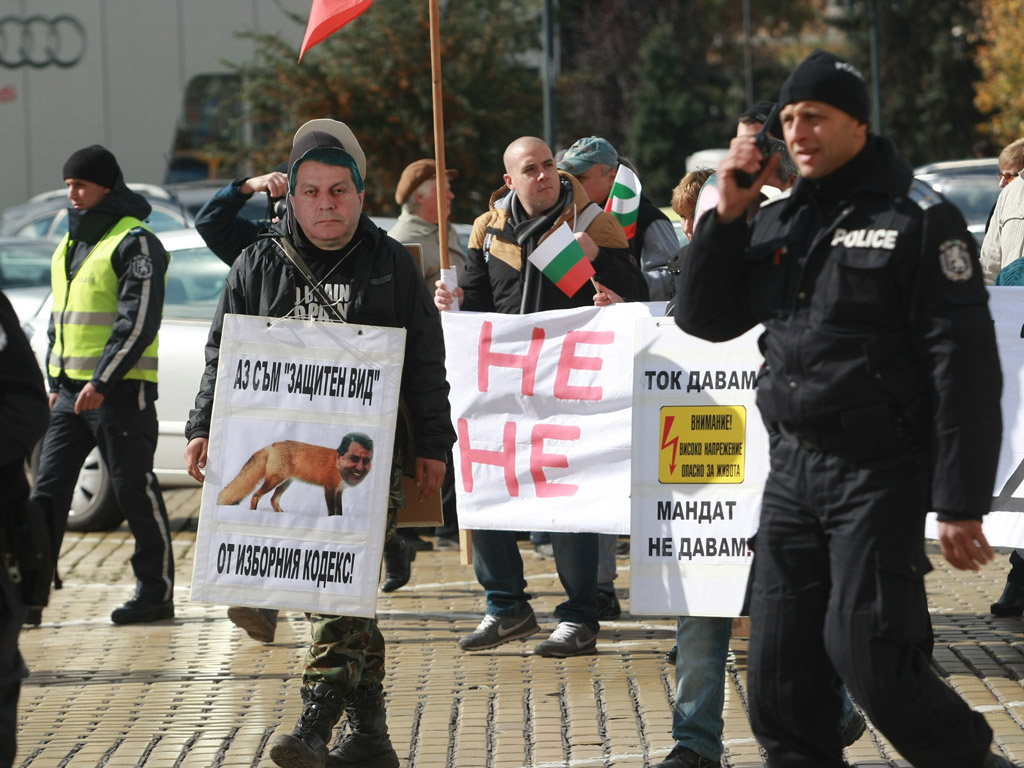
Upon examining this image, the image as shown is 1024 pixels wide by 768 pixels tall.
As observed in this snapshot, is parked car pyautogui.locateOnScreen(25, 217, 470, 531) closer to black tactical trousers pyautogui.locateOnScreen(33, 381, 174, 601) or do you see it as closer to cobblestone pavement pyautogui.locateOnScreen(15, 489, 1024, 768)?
cobblestone pavement pyautogui.locateOnScreen(15, 489, 1024, 768)

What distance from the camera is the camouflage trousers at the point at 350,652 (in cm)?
498

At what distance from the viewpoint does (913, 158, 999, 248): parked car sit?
50.2ft

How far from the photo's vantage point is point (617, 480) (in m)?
6.67

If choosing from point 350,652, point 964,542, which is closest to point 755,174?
point 964,542

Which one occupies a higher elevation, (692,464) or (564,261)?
(564,261)

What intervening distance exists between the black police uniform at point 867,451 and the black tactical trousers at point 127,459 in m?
4.49

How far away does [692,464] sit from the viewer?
568 cm

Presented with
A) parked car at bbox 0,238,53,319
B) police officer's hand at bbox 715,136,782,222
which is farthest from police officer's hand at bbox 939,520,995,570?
parked car at bbox 0,238,53,319

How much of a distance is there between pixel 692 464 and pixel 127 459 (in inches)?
127

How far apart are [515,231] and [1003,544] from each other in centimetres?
246

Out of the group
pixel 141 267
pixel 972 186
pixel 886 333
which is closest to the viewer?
pixel 886 333

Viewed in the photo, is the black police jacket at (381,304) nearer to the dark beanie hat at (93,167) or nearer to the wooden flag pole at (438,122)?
the wooden flag pole at (438,122)

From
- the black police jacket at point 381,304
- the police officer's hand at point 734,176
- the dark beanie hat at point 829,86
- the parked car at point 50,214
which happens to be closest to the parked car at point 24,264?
the parked car at point 50,214

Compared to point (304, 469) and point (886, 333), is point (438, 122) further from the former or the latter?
point (886, 333)
